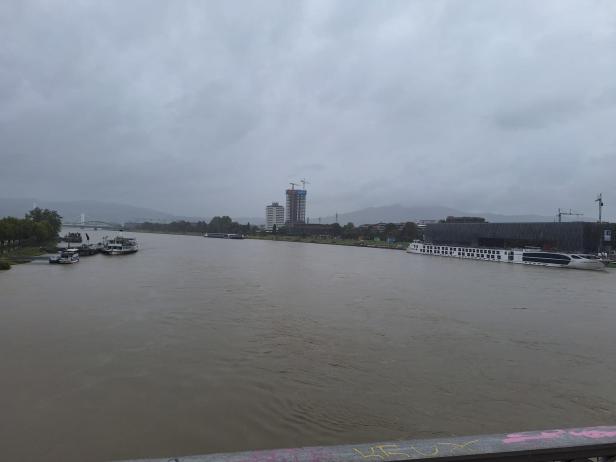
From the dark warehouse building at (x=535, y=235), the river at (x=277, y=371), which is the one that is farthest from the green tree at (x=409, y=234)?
the river at (x=277, y=371)

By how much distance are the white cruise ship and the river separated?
24472mm

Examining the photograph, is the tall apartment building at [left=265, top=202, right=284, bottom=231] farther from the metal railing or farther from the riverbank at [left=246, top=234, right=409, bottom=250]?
the metal railing

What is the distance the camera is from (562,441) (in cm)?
189

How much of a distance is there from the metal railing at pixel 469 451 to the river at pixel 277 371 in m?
3.66

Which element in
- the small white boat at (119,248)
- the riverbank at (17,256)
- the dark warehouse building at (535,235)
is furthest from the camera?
the dark warehouse building at (535,235)

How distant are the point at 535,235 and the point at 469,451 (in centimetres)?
5701

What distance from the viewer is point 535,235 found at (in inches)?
2057

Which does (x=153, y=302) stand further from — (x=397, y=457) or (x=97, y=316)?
(x=397, y=457)

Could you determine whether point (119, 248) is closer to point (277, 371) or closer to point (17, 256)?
point (17, 256)

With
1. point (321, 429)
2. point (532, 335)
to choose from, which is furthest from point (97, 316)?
point (532, 335)

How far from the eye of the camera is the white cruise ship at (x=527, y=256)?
37594 mm

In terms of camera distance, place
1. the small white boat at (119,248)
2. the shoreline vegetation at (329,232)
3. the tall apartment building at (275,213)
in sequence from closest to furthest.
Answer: the small white boat at (119,248) < the shoreline vegetation at (329,232) < the tall apartment building at (275,213)

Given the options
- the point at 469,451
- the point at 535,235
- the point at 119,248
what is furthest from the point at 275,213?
the point at 469,451

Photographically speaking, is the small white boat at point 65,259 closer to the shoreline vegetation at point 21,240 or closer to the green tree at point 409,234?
the shoreline vegetation at point 21,240
